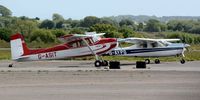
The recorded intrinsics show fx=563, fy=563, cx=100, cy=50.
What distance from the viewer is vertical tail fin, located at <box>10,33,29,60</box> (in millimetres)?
35522

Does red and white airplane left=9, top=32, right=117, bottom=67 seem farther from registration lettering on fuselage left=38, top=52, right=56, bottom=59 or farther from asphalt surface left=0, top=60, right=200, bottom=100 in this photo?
asphalt surface left=0, top=60, right=200, bottom=100

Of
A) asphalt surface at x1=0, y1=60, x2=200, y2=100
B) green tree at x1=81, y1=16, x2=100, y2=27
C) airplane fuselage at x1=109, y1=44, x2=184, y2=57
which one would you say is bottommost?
asphalt surface at x1=0, y1=60, x2=200, y2=100

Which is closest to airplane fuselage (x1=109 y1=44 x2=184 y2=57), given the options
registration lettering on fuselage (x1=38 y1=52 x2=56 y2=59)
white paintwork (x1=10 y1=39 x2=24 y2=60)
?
registration lettering on fuselage (x1=38 y1=52 x2=56 y2=59)

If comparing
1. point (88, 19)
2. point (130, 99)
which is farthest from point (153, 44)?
point (88, 19)

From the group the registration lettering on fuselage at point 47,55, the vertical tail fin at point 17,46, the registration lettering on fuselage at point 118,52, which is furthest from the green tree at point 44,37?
the vertical tail fin at point 17,46

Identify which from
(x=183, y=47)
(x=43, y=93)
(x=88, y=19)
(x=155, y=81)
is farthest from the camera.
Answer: (x=88, y=19)

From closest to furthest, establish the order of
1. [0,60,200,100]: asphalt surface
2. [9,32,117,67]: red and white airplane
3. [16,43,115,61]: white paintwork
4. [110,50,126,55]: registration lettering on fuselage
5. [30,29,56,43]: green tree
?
1. [0,60,200,100]: asphalt surface
2. [9,32,117,67]: red and white airplane
3. [16,43,115,61]: white paintwork
4. [110,50,126,55]: registration lettering on fuselage
5. [30,29,56,43]: green tree

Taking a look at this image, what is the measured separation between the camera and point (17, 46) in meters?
35.6

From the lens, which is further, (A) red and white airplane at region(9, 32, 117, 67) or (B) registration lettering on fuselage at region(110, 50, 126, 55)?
(B) registration lettering on fuselage at region(110, 50, 126, 55)

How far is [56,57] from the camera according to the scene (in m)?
37.1

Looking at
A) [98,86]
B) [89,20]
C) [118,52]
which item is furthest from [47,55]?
[89,20]

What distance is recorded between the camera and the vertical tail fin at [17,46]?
3552 cm

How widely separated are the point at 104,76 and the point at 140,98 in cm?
922

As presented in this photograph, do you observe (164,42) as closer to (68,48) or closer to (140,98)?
(68,48)
